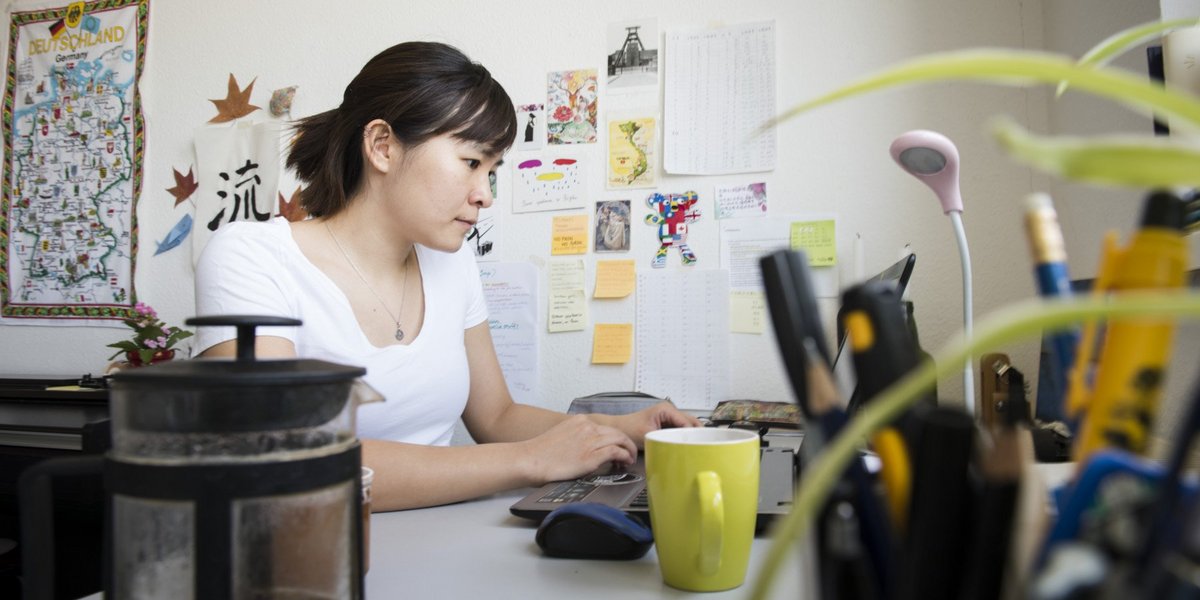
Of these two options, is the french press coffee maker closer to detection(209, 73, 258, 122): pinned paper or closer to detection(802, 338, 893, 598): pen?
detection(802, 338, 893, 598): pen

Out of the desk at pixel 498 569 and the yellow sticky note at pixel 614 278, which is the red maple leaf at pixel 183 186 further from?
the desk at pixel 498 569

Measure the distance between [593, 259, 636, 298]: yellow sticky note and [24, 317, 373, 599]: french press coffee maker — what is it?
1.31 metres

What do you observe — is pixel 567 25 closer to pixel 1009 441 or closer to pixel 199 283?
pixel 199 283

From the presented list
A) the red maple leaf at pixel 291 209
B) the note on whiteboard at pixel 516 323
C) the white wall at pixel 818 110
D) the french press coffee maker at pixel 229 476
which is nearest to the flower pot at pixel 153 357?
the white wall at pixel 818 110

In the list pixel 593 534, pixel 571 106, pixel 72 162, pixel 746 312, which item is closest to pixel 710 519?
pixel 593 534

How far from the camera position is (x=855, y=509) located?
23 cm

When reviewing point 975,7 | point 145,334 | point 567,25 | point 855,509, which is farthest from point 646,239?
point 855,509

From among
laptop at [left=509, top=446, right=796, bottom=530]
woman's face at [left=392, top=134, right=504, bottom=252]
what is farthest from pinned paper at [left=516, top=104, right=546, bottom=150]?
laptop at [left=509, top=446, right=796, bottom=530]

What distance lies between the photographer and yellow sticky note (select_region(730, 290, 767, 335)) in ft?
5.37

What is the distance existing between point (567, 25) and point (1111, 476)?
174cm

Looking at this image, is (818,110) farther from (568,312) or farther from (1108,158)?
(1108,158)

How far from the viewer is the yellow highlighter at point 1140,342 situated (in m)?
0.21

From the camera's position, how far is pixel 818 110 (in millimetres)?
1573

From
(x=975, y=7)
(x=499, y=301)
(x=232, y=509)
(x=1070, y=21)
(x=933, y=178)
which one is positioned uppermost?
(x=975, y=7)
